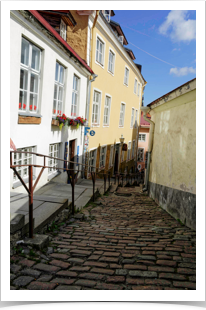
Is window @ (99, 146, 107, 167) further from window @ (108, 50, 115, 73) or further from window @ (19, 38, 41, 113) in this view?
window @ (19, 38, 41, 113)

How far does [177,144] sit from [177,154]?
264 mm

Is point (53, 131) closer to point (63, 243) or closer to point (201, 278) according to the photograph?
point (63, 243)

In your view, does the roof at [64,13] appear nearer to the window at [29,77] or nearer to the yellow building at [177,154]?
the window at [29,77]

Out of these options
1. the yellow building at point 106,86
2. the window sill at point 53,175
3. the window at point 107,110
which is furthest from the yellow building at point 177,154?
the window at point 107,110

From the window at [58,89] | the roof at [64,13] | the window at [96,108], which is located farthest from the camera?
the window at [96,108]

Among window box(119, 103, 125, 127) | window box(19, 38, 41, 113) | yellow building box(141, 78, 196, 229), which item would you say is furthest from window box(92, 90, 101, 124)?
window box(19, 38, 41, 113)

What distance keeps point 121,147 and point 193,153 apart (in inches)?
543

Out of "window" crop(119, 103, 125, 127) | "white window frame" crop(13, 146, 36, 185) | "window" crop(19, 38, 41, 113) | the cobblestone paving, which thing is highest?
"window" crop(119, 103, 125, 127)

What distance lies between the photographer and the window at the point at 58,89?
8.00m

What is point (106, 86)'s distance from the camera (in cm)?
1439

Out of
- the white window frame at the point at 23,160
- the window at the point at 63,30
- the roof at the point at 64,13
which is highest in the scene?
the roof at the point at 64,13

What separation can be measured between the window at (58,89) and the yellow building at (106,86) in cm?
261

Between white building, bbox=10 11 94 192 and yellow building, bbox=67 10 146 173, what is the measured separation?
6.47ft

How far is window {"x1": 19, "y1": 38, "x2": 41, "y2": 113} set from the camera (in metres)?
5.88
